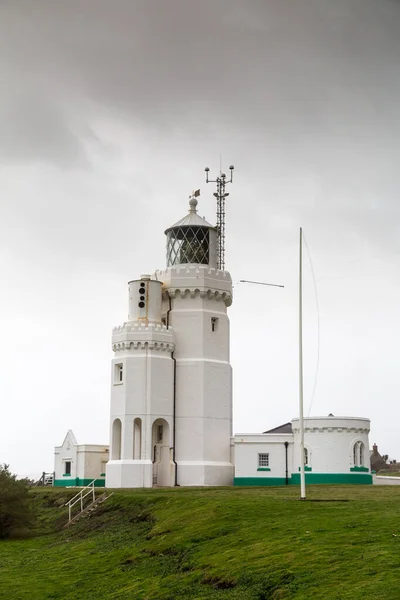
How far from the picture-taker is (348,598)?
52.9 ft

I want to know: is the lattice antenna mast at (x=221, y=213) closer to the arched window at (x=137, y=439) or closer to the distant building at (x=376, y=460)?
the arched window at (x=137, y=439)

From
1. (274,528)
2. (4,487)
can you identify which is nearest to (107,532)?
(4,487)

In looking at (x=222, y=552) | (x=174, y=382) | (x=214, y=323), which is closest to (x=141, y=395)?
(x=174, y=382)

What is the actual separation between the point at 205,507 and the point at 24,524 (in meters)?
11.3

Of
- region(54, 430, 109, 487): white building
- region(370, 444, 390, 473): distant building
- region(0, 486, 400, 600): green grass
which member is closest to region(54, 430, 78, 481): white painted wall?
region(54, 430, 109, 487): white building

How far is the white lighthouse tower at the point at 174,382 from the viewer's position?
4900 cm

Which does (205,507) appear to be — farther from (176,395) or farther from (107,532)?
(176,395)

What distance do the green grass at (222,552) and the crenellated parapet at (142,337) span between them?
14860 mm

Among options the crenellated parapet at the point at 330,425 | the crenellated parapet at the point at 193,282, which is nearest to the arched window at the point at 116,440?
the crenellated parapet at the point at 193,282

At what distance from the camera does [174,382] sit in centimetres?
5088

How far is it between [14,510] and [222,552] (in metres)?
17.6

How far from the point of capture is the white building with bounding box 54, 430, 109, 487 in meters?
53.4

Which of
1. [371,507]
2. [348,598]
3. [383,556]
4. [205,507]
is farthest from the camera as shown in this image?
[205,507]

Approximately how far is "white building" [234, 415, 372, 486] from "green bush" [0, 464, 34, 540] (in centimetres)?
1586
